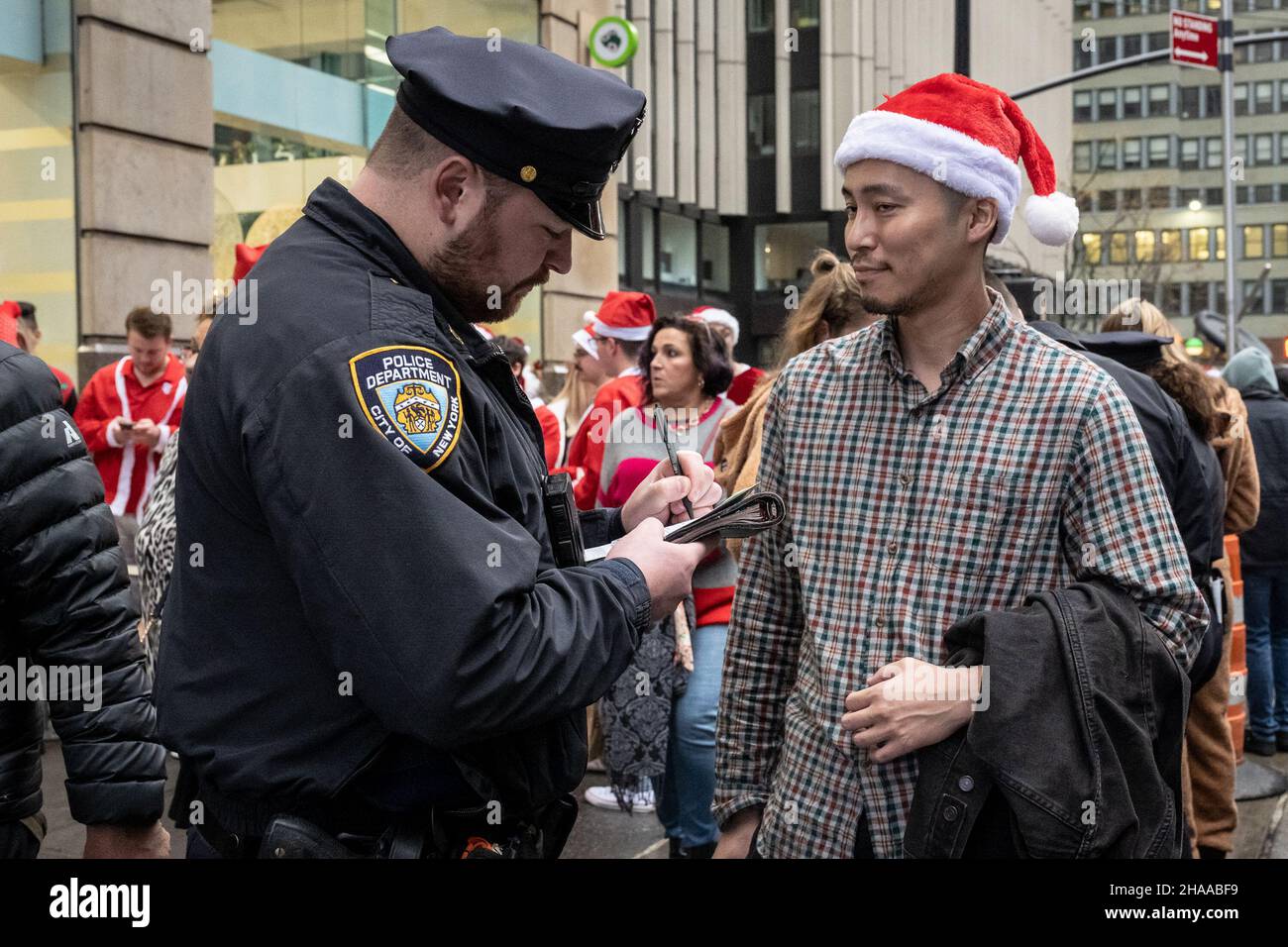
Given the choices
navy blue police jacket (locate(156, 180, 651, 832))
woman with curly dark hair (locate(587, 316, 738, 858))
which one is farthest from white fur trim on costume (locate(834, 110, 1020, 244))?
woman with curly dark hair (locate(587, 316, 738, 858))

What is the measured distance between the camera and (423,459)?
5.64 ft

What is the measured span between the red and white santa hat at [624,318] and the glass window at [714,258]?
24.8 meters

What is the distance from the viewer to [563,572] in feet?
6.32

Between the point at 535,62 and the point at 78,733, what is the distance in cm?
162

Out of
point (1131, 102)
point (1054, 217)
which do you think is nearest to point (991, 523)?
point (1054, 217)

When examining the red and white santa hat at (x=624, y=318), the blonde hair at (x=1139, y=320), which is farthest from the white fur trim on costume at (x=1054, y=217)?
the red and white santa hat at (x=624, y=318)

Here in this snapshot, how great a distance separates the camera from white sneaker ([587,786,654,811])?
656 centimetres

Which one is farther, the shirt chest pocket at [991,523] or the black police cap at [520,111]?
the shirt chest pocket at [991,523]

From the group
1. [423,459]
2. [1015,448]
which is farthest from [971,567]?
[423,459]

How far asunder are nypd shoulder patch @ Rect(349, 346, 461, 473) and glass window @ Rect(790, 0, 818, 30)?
3412 centimetres

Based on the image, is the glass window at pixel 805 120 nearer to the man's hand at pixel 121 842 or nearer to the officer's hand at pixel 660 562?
the man's hand at pixel 121 842

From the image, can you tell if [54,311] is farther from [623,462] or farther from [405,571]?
[405,571]

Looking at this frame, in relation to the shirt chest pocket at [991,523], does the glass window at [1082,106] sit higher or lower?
higher

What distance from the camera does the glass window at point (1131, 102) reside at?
90.9m
